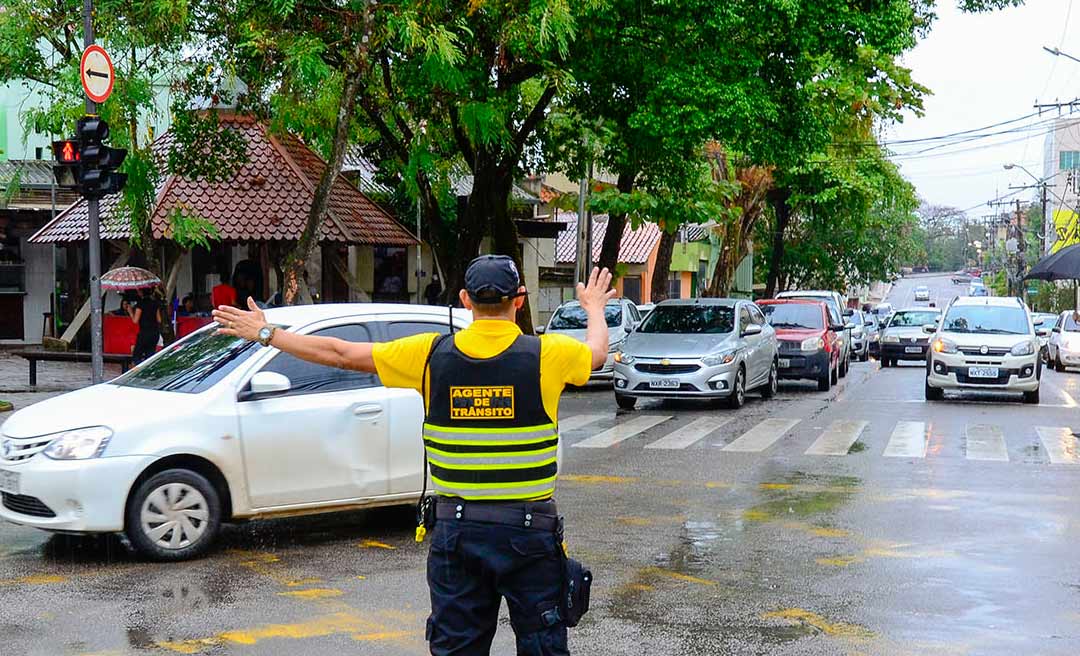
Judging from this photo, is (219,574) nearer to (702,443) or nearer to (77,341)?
(702,443)

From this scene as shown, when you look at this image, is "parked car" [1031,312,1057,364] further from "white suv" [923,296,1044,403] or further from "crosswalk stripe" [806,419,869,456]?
"crosswalk stripe" [806,419,869,456]

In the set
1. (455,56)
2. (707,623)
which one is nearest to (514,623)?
(707,623)

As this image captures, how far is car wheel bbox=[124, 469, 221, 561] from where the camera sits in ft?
26.9

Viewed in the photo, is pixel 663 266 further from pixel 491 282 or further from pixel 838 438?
pixel 491 282

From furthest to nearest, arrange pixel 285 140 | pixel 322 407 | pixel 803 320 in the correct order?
1. pixel 285 140
2. pixel 803 320
3. pixel 322 407

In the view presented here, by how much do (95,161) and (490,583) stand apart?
12.6 metres

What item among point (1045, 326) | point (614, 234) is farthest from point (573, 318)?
point (1045, 326)

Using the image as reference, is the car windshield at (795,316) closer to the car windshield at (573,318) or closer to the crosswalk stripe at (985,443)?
the car windshield at (573,318)

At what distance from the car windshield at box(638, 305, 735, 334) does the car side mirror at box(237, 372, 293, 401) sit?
12113 mm

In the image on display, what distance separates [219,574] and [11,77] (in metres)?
14.2

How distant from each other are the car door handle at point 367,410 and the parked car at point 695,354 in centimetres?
1015

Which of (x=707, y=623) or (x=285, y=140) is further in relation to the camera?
(x=285, y=140)

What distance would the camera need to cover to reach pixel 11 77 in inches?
773

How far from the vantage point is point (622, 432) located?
16.0m
